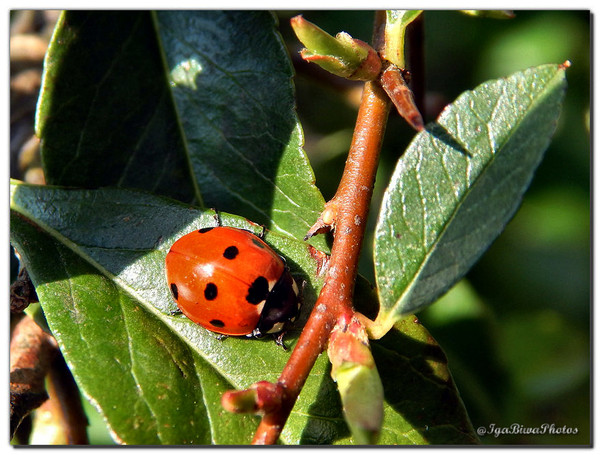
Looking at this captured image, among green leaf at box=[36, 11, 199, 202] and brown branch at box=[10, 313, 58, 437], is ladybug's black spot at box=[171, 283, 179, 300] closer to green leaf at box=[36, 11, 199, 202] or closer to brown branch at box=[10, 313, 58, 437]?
green leaf at box=[36, 11, 199, 202]

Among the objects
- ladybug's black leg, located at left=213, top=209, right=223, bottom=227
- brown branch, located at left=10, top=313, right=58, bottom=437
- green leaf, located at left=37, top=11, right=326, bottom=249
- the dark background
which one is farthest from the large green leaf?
the dark background

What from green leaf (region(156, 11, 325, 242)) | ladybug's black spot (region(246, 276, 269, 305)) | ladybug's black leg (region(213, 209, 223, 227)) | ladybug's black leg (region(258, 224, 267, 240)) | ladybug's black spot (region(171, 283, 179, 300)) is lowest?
ladybug's black spot (region(246, 276, 269, 305))

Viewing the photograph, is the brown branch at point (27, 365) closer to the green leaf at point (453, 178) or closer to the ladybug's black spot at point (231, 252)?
the ladybug's black spot at point (231, 252)

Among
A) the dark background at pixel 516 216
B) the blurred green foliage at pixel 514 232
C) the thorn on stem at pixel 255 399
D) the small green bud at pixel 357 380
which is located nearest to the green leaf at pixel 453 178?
the small green bud at pixel 357 380

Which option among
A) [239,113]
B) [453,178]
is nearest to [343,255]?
[453,178]

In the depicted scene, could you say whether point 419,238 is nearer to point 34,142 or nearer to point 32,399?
point 32,399
